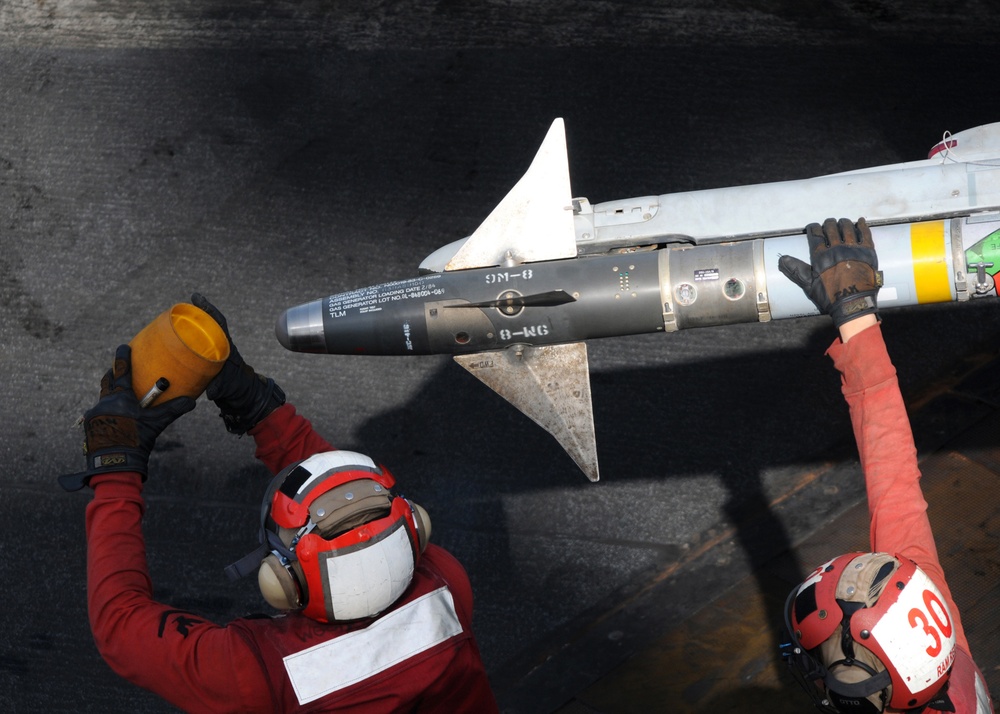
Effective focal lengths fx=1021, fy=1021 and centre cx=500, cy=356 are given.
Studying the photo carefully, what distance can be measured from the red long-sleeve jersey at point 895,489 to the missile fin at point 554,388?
125 centimetres

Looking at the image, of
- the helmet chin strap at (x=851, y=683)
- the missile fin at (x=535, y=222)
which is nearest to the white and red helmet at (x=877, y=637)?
the helmet chin strap at (x=851, y=683)

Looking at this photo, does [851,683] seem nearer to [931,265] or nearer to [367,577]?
[367,577]

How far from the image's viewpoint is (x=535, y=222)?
12.8 feet

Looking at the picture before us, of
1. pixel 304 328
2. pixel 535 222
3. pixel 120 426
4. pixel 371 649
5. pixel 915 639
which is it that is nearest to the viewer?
pixel 915 639

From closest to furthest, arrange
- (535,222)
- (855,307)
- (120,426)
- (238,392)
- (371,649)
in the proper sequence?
(371,649) → (120,426) → (855,307) → (238,392) → (535,222)

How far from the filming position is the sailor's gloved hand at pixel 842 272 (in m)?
3.04

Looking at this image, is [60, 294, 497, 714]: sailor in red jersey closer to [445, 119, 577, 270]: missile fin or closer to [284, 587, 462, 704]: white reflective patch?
[284, 587, 462, 704]: white reflective patch

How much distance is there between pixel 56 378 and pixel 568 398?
325 centimetres

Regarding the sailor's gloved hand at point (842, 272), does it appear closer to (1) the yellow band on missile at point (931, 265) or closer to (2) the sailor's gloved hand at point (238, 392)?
(1) the yellow band on missile at point (931, 265)

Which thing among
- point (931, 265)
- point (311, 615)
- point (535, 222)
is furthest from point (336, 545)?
point (931, 265)

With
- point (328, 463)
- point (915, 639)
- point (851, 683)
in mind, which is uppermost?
point (328, 463)

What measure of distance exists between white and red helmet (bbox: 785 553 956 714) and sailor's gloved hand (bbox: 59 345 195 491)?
5.98 feet

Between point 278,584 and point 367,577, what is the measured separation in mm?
223

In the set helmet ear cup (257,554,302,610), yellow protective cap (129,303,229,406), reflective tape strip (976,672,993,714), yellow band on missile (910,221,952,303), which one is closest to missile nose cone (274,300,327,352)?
yellow protective cap (129,303,229,406)
